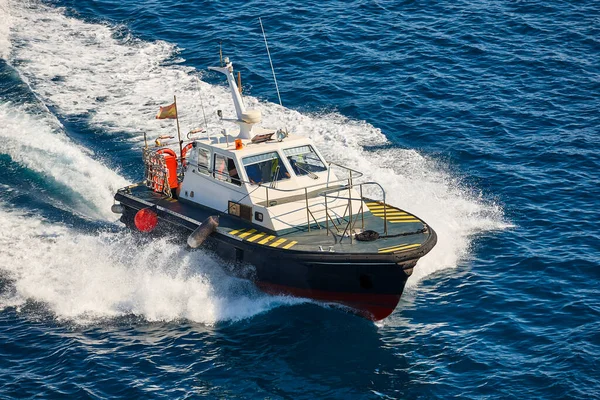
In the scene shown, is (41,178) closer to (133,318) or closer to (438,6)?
(133,318)

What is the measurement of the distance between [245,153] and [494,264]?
686 cm

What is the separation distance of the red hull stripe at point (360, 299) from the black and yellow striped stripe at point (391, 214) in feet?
6.99

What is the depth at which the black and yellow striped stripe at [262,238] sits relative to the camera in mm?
19562

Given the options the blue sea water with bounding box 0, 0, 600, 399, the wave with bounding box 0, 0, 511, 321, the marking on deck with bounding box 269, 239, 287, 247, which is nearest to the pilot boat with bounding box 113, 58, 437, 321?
the marking on deck with bounding box 269, 239, 287, 247

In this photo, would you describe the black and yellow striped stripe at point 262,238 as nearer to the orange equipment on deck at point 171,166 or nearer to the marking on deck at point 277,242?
the marking on deck at point 277,242

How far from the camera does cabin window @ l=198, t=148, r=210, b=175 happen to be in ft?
72.0

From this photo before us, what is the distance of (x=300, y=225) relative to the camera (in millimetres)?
20344

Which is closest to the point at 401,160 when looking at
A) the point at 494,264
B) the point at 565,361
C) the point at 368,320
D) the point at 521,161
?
the point at 521,161

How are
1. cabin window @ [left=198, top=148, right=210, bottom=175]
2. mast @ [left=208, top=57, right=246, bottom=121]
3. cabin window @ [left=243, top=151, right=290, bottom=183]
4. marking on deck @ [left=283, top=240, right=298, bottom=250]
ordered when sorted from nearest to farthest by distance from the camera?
marking on deck @ [left=283, top=240, right=298, bottom=250], cabin window @ [left=243, top=151, right=290, bottom=183], cabin window @ [left=198, top=148, right=210, bottom=175], mast @ [left=208, top=57, right=246, bottom=121]

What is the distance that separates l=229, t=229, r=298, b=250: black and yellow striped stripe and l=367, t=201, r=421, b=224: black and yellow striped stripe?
2482 mm

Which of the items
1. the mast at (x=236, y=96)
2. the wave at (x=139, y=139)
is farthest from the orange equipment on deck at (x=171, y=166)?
the mast at (x=236, y=96)

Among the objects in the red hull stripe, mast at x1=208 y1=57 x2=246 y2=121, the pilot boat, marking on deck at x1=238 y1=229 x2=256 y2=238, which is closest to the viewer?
the pilot boat

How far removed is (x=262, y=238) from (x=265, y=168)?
2.07 m

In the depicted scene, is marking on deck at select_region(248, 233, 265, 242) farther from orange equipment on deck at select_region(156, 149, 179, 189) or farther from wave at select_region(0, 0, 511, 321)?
orange equipment on deck at select_region(156, 149, 179, 189)
